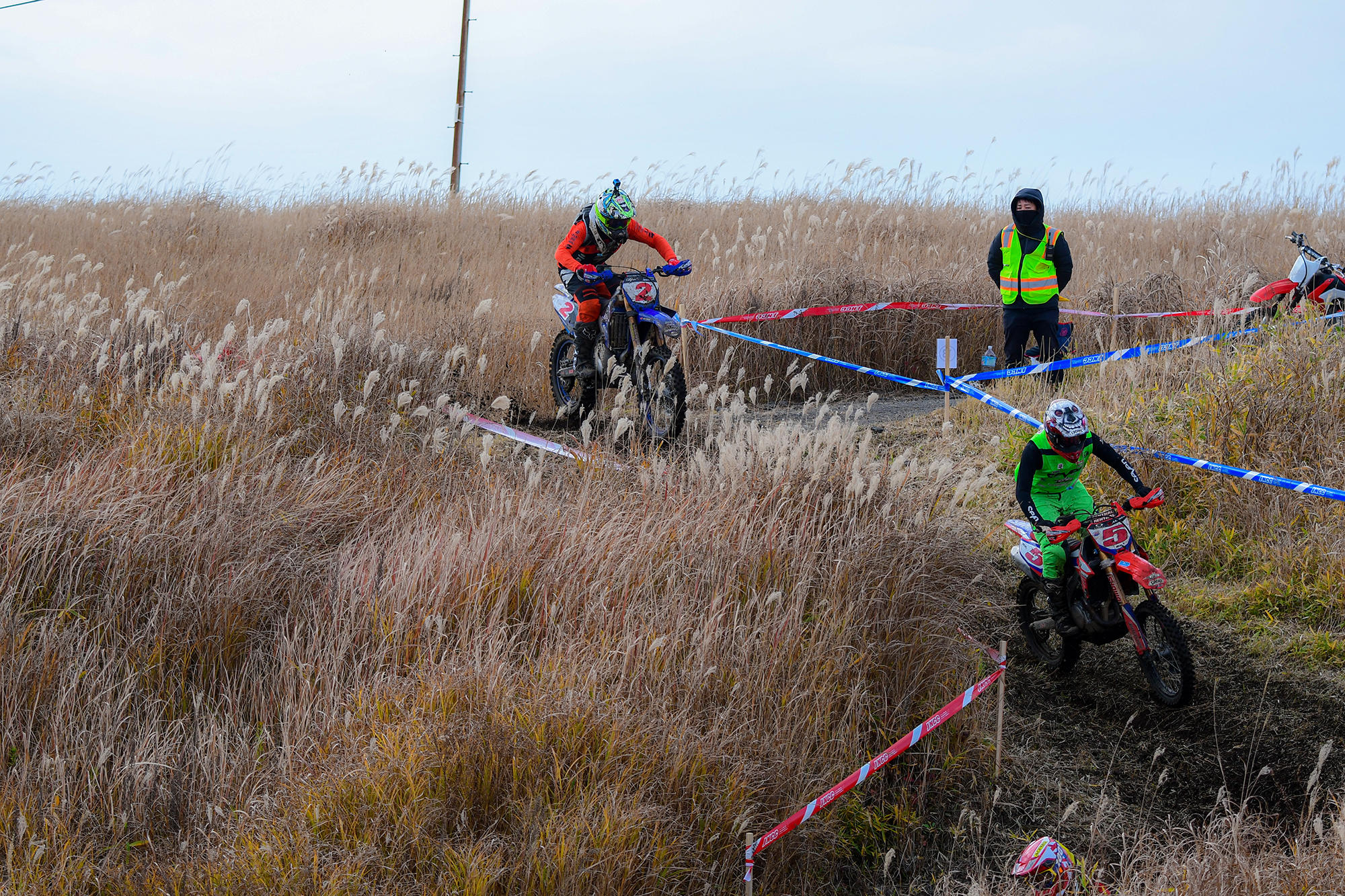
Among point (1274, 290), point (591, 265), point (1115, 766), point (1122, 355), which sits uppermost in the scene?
point (1274, 290)

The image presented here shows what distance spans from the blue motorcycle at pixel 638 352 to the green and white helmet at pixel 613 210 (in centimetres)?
36

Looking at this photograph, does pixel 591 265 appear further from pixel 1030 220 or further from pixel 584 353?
pixel 1030 220

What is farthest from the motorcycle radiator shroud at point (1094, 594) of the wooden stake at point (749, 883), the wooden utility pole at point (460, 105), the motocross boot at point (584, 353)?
the wooden utility pole at point (460, 105)

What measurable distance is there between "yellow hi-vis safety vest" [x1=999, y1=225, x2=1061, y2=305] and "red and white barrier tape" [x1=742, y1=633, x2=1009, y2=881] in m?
4.95

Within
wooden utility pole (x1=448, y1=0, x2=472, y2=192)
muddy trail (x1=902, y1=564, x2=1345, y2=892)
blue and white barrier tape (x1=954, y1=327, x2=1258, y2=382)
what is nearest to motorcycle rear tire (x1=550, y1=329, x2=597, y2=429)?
blue and white barrier tape (x1=954, y1=327, x2=1258, y2=382)

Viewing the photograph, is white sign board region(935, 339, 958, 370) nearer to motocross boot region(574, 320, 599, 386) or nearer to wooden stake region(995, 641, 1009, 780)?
motocross boot region(574, 320, 599, 386)

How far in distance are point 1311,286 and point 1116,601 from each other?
5.95 metres

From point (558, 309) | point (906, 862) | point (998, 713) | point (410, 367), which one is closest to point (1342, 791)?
point (998, 713)

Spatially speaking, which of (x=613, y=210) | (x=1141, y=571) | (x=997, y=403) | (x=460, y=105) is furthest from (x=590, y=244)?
(x=460, y=105)

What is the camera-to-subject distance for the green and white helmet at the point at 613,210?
8297 mm

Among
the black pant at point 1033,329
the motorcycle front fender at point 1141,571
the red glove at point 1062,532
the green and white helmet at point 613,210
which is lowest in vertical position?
the motorcycle front fender at point 1141,571

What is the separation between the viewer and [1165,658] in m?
5.28

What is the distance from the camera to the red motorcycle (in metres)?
9.41

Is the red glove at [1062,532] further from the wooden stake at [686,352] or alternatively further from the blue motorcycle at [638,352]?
the wooden stake at [686,352]
